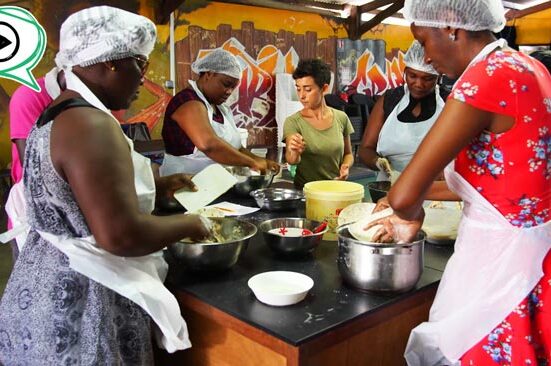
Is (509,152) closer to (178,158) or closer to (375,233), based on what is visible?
(375,233)

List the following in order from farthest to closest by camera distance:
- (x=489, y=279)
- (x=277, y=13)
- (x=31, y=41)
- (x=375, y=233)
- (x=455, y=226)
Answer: (x=277, y=13)
(x=31, y=41)
(x=455, y=226)
(x=375, y=233)
(x=489, y=279)

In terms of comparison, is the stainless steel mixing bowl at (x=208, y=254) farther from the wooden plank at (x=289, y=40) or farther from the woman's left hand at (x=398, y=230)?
the wooden plank at (x=289, y=40)

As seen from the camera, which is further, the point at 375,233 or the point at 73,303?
the point at 375,233

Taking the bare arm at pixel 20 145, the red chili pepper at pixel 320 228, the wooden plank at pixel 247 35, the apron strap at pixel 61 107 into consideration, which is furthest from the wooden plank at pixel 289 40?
the apron strap at pixel 61 107

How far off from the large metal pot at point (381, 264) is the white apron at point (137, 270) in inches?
20.3

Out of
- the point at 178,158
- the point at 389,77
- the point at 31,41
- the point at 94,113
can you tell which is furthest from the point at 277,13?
the point at 94,113

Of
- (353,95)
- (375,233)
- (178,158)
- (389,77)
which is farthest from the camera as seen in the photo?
(389,77)

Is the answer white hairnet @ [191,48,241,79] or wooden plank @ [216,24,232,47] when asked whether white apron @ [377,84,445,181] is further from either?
wooden plank @ [216,24,232,47]

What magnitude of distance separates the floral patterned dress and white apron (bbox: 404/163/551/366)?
0.07 feet

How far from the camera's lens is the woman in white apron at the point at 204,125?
2.60 meters

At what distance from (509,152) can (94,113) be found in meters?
0.99

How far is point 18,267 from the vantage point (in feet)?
4.43

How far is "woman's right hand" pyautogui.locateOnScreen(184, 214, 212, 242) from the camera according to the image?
1.41 meters

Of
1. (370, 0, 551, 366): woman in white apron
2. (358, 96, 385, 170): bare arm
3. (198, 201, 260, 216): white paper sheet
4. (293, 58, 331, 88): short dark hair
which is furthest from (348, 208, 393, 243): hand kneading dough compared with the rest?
(293, 58, 331, 88): short dark hair
